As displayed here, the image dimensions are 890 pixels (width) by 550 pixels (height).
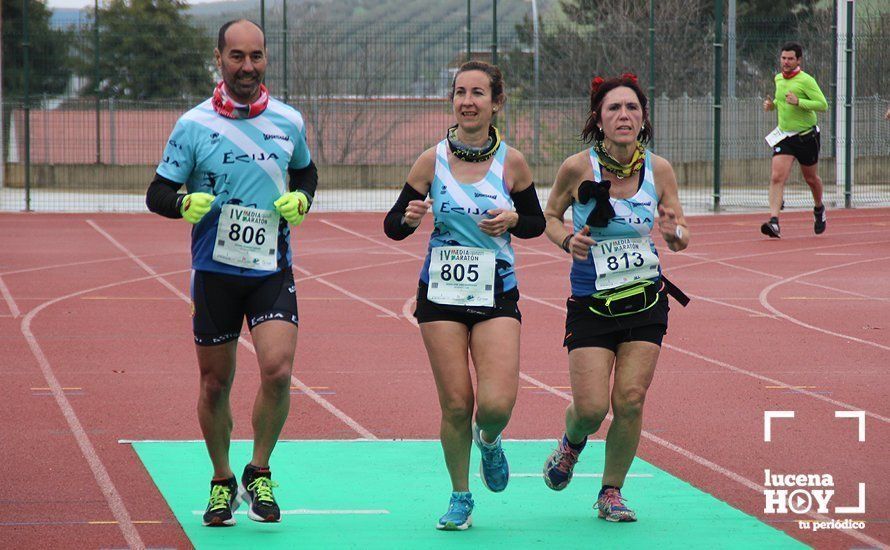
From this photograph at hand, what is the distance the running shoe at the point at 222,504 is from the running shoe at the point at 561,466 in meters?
1.39

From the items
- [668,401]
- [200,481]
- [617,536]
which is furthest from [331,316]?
[617,536]

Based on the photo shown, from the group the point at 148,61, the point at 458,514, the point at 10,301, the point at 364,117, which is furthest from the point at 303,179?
the point at 148,61

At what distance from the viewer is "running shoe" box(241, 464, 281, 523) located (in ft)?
19.5

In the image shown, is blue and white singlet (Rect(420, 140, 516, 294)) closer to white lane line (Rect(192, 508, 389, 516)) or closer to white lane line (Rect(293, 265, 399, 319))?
white lane line (Rect(192, 508, 389, 516))

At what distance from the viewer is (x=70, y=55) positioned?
84.0 ft

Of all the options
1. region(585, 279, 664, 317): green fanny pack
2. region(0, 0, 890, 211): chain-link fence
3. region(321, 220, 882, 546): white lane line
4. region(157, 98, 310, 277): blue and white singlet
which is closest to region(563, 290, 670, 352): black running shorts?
region(585, 279, 664, 317): green fanny pack

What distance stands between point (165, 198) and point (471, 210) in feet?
4.23

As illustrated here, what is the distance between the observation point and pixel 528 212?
615 cm

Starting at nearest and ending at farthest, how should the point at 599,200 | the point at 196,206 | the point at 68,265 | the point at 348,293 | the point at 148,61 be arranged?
the point at 196,206 < the point at 599,200 < the point at 348,293 < the point at 68,265 < the point at 148,61

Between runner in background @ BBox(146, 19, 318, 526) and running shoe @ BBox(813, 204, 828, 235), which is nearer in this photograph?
runner in background @ BBox(146, 19, 318, 526)

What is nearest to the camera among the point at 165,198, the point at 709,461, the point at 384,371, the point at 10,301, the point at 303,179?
the point at 165,198

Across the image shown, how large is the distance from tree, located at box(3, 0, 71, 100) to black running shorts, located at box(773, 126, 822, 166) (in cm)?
1336

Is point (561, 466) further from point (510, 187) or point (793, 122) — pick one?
point (793, 122)

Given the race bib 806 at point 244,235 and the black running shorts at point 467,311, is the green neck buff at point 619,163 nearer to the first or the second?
the black running shorts at point 467,311
